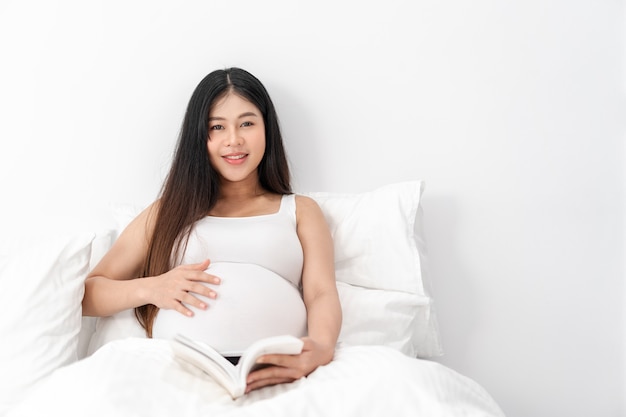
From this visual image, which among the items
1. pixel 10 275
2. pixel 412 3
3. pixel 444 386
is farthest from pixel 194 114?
pixel 444 386

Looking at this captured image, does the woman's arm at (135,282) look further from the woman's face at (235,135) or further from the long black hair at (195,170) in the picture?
the woman's face at (235,135)

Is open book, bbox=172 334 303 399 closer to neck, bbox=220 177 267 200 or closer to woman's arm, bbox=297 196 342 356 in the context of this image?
woman's arm, bbox=297 196 342 356

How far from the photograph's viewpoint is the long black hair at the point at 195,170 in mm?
1689

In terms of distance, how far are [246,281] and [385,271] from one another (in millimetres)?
441

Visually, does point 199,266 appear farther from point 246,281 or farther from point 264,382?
point 264,382

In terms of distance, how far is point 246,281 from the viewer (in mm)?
1534

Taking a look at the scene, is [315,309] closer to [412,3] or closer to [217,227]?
[217,227]

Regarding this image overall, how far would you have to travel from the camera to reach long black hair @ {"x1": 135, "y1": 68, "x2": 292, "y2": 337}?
5.54ft

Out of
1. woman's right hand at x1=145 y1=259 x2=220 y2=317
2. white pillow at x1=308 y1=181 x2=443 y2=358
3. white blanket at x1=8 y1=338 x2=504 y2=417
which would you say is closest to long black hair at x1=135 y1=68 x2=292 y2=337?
woman's right hand at x1=145 y1=259 x2=220 y2=317

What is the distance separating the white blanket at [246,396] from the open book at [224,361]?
0.03 meters

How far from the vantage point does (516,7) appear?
6.61ft

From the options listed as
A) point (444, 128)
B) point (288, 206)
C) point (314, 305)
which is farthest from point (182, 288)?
point (444, 128)

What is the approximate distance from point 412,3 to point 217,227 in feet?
3.20

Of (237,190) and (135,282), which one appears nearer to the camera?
(135,282)
